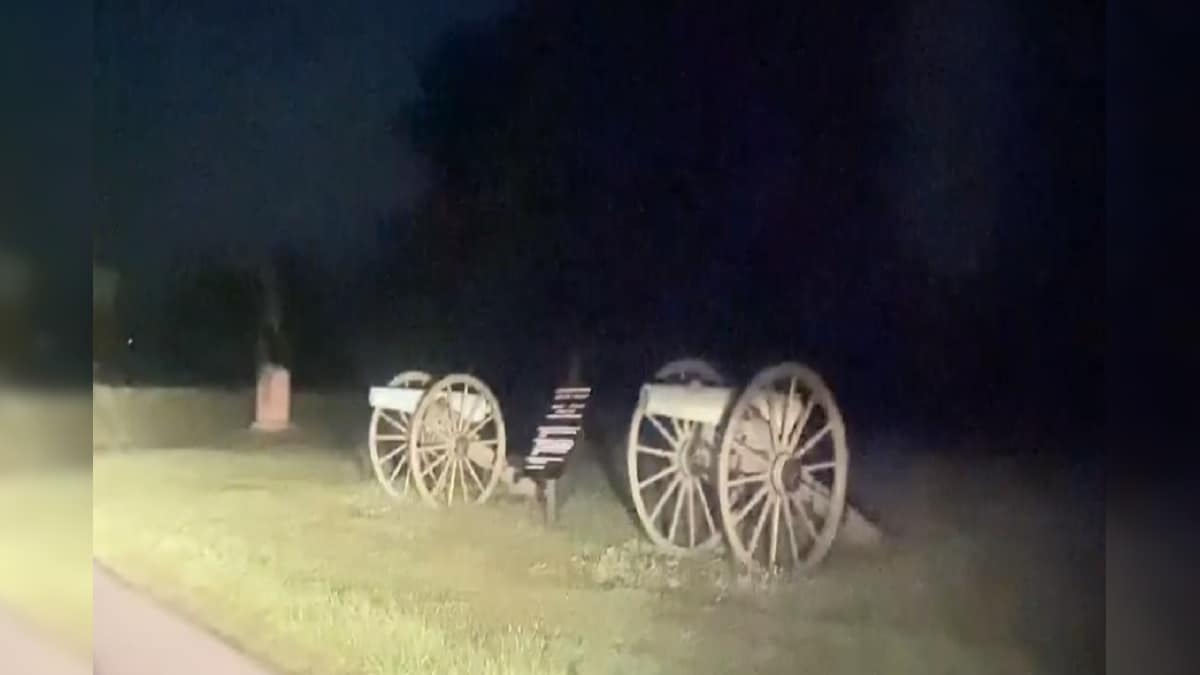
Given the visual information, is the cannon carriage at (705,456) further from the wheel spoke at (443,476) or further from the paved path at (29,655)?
the paved path at (29,655)

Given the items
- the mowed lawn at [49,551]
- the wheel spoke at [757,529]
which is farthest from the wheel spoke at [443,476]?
the mowed lawn at [49,551]

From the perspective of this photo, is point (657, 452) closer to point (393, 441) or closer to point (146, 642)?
point (393, 441)

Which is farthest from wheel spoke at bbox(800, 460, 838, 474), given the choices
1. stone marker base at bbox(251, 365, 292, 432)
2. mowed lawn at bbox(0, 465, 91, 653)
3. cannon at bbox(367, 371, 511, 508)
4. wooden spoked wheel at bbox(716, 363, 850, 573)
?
mowed lawn at bbox(0, 465, 91, 653)

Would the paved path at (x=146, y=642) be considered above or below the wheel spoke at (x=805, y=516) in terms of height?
below

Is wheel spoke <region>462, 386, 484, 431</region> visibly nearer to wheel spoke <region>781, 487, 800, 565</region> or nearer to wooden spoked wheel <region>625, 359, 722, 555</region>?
wooden spoked wheel <region>625, 359, 722, 555</region>

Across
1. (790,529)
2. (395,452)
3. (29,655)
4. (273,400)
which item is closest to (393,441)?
(395,452)

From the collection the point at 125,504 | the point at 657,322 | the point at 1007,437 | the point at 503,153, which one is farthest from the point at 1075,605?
the point at 125,504
